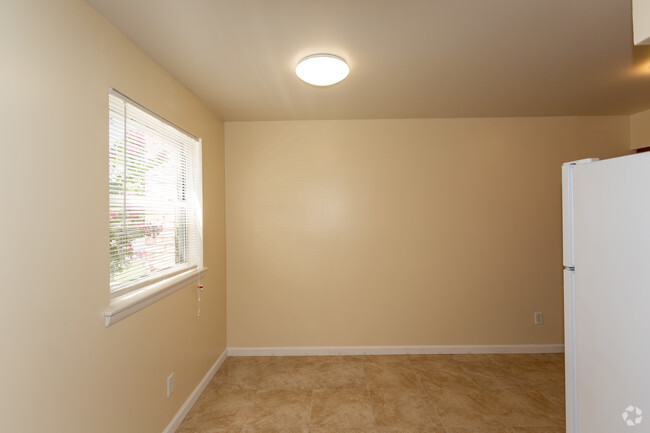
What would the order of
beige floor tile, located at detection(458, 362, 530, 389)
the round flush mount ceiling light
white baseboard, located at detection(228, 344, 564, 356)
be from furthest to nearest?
white baseboard, located at detection(228, 344, 564, 356) < beige floor tile, located at detection(458, 362, 530, 389) < the round flush mount ceiling light

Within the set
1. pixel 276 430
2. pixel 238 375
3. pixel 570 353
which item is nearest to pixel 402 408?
pixel 276 430

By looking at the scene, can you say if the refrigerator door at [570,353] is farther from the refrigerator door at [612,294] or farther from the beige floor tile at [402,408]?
the beige floor tile at [402,408]

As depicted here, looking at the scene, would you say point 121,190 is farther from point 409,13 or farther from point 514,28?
point 514,28

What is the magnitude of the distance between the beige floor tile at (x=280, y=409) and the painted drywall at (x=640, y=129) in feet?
13.6

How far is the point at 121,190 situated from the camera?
181 cm

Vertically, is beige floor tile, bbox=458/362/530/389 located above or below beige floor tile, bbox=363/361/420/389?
below

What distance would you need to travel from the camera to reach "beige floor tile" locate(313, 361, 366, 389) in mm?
2896

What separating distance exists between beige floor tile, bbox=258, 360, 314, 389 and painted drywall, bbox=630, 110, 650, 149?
4.11m

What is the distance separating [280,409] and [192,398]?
705 millimetres

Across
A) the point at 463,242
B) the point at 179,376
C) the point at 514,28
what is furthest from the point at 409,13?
the point at 179,376

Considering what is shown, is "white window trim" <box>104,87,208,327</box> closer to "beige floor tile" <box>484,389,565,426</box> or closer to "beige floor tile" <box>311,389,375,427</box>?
"beige floor tile" <box>311,389,375,427</box>

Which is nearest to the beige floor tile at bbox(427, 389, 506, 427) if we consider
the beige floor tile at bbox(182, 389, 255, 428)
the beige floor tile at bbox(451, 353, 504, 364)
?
the beige floor tile at bbox(451, 353, 504, 364)

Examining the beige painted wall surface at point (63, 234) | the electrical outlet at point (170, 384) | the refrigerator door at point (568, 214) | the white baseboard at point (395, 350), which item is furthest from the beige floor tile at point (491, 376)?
the beige painted wall surface at point (63, 234)

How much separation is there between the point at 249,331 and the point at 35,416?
239cm
